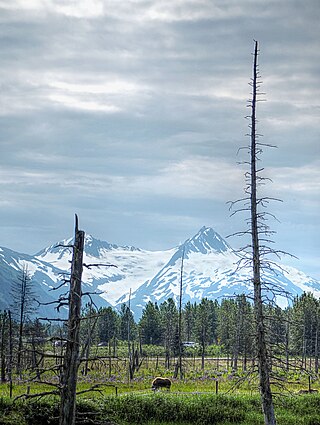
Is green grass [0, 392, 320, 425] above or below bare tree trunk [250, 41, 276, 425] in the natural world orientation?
below

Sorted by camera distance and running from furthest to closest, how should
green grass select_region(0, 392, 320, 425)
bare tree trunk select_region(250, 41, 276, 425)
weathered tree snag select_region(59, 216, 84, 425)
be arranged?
green grass select_region(0, 392, 320, 425)
bare tree trunk select_region(250, 41, 276, 425)
weathered tree snag select_region(59, 216, 84, 425)

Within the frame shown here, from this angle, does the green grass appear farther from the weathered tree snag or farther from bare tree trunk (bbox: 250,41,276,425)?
the weathered tree snag

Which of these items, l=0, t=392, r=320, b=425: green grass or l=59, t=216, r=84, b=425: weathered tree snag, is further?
l=0, t=392, r=320, b=425: green grass

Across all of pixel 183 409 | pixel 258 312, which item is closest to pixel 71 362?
pixel 258 312

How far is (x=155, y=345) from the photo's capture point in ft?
433

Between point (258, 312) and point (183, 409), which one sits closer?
point (258, 312)

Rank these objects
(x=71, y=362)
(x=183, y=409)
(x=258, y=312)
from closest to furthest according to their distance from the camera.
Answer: (x=71, y=362) → (x=258, y=312) → (x=183, y=409)

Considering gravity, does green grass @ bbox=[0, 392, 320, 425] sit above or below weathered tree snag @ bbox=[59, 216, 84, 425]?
below

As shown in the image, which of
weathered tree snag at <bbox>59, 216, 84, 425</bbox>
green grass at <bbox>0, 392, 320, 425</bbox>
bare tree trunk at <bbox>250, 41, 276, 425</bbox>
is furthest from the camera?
green grass at <bbox>0, 392, 320, 425</bbox>

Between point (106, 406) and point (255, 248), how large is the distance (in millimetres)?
13952

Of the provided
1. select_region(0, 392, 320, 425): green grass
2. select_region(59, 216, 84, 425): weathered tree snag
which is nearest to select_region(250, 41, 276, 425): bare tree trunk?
select_region(0, 392, 320, 425): green grass

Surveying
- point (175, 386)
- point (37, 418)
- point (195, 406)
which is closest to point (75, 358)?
point (37, 418)

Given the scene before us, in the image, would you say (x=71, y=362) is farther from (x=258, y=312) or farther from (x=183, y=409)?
(x=183, y=409)

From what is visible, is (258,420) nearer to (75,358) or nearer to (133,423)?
(133,423)
